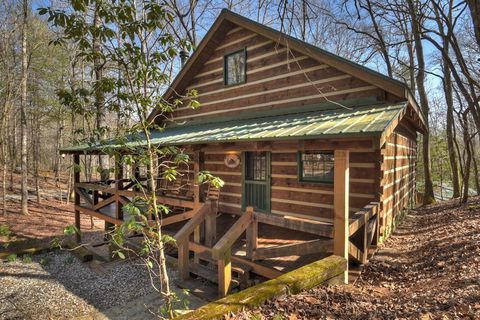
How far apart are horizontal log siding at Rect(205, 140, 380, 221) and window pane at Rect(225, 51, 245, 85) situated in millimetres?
2759

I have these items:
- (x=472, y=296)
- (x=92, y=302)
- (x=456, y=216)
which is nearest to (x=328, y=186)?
(x=472, y=296)

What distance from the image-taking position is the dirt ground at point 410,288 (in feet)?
10.8

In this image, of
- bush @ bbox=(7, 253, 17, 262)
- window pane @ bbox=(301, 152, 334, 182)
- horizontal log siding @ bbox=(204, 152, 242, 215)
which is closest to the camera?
window pane @ bbox=(301, 152, 334, 182)

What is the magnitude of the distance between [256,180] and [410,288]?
535 centimetres

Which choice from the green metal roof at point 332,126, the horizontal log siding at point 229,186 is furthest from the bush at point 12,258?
the horizontal log siding at point 229,186

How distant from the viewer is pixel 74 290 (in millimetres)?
8148

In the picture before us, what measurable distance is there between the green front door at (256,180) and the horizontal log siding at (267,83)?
5.45 feet

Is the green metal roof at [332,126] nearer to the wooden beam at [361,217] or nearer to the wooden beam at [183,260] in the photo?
the wooden beam at [361,217]

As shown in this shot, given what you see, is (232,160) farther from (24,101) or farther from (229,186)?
(24,101)

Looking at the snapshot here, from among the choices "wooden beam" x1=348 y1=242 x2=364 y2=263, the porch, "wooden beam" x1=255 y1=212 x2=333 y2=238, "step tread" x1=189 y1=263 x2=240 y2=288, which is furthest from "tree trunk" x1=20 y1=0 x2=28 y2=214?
"wooden beam" x1=348 y1=242 x2=364 y2=263

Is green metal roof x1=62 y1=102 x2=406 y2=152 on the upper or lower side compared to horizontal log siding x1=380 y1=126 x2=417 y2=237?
upper

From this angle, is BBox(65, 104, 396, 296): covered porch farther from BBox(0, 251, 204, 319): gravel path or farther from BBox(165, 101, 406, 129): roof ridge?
BBox(0, 251, 204, 319): gravel path

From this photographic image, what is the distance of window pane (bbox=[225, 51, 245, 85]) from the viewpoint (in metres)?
10.3

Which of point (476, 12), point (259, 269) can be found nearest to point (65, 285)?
point (259, 269)
